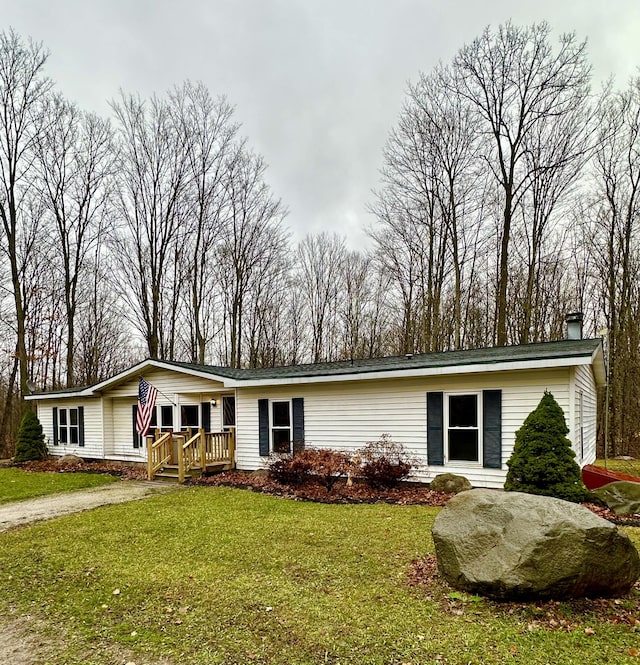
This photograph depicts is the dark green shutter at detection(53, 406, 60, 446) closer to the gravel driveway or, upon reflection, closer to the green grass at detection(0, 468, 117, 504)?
the green grass at detection(0, 468, 117, 504)

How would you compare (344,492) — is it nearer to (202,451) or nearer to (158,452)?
(202,451)

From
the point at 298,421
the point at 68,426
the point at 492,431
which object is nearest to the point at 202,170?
the point at 68,426

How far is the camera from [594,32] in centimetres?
1436

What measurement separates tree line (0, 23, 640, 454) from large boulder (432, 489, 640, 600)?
439 inches

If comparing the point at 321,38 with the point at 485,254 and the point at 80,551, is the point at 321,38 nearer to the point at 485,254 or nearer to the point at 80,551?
the point at 485,254

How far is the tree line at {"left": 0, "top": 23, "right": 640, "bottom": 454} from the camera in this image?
16.0 metres

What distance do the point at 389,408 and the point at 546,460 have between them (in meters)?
3.58

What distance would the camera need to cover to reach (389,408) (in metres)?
10.3

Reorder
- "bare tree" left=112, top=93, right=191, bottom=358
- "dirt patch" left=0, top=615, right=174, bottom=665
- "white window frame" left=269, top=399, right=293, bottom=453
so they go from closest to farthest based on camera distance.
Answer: "dirt patch" left=0, top=615, right=174, bottom=665 → "white window frame" left=269, top=399, right=293, bottom=453 → "bare tree" left=112, top=93, right=191, bottom=358

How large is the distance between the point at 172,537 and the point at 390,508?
3775 mm

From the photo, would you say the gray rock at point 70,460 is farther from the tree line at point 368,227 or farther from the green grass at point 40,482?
the tree line at point 368,227

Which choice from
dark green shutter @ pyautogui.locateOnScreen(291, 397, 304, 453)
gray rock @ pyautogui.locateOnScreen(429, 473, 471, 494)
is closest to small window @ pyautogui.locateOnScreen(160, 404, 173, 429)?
dark green shutter @ pyautogui.locateOnScreen(291, 397, 304, 453)

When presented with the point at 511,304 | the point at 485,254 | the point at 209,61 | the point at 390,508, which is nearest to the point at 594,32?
the point at 485,254

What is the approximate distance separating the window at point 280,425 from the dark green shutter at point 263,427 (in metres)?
0.15
